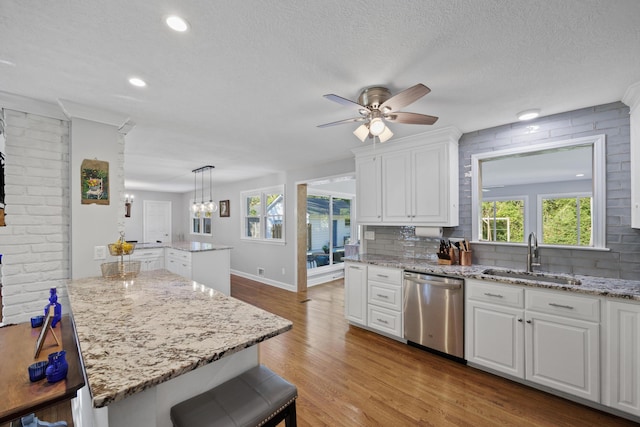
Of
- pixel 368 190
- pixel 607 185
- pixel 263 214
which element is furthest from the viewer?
pixel 263 214

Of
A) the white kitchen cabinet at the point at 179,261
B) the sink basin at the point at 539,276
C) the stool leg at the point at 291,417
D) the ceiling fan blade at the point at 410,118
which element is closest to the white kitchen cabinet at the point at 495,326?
the sink basin at the point at 539,276

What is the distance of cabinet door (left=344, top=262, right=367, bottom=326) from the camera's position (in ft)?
10.8

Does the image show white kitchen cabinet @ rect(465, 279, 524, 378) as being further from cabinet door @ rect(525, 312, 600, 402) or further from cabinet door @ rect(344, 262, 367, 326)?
cabinet door @ rect(344, 262, 367, 326)

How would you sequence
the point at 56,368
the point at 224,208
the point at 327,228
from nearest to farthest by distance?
the point at 56,368 → the point at 327,228 → the point at 224,208

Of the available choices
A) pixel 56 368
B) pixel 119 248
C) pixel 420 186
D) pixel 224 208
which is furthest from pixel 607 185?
pixel 224 208

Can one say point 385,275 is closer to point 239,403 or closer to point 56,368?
point 239,403

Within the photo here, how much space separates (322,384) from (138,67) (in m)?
2.70

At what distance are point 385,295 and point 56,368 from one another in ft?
8.95

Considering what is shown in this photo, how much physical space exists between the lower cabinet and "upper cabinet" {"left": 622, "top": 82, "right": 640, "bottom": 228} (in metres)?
0.78

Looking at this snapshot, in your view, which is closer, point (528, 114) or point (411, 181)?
point (528, 114)

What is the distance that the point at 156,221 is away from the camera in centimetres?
857

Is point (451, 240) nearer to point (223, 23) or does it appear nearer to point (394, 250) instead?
point (394, 250)

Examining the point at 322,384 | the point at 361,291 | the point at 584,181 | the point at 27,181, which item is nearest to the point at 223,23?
the point at 27,181

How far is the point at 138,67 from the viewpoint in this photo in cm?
171
